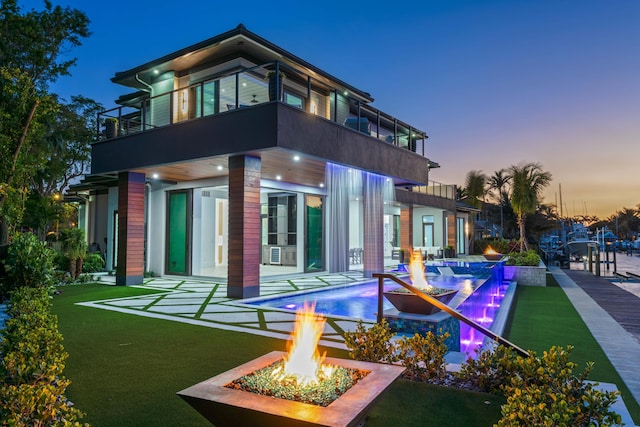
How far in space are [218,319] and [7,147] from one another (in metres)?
6.31

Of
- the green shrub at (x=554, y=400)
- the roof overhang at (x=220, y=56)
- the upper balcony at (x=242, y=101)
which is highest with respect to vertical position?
the roof overhang at (x=220, y=56)

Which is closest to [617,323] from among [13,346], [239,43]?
[13,346]

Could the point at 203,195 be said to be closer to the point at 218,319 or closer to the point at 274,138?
the point at 274,138

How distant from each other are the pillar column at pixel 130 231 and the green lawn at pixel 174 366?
12.6 ft

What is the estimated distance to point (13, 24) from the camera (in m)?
11.9

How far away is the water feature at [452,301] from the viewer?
676cm

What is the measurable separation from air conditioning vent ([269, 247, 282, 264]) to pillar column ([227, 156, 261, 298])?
23.4ft

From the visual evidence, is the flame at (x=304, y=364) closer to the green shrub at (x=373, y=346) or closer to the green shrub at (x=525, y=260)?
the green shrub at (x=373, y=346)

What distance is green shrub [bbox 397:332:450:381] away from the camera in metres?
3.92

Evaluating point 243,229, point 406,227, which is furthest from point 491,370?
point 406,227

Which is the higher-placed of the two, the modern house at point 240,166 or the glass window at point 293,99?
the glass window at point 293,99

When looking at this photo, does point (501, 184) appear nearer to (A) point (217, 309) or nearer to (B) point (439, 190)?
(B) point (439, 190)

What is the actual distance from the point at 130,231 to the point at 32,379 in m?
10.5

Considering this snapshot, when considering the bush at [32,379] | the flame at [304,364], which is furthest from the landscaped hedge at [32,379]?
the flame at [304,364]
